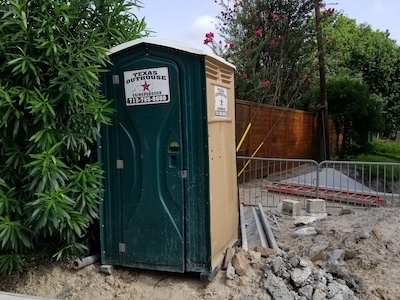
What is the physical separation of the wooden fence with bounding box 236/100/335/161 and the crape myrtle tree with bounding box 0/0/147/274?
618 cm

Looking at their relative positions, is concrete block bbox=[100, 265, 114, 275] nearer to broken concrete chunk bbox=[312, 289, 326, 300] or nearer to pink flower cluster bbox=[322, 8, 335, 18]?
broken concrete chunk bbox=[312, 289, 326, 300]

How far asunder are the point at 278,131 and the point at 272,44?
3.26 metres

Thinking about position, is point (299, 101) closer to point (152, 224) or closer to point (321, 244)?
point (321, 244)

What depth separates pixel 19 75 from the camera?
11.7ft

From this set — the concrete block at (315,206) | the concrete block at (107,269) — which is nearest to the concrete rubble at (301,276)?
the concrete block at (107,269)

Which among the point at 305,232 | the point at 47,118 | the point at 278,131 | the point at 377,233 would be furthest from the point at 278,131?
the point at 47,118

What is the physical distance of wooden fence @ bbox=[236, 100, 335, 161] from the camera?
10.2 meters

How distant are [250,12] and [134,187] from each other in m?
11.3

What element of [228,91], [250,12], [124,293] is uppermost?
[250,12]

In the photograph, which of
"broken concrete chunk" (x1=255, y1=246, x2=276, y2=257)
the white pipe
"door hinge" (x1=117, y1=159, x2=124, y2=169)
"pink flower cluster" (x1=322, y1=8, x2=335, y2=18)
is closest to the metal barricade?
"broken concrete chunk" (x1=255, y1=246, x2=276, y2=257)

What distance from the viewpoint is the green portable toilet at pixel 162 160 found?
3.76 m

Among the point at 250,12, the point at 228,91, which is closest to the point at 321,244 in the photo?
the point at 228,91

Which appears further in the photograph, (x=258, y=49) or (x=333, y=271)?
(x=258, y=49)

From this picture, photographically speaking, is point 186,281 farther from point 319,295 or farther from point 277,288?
point 319,295
